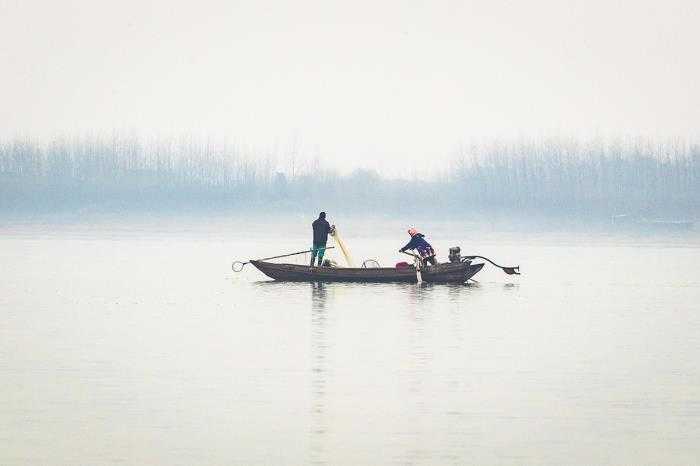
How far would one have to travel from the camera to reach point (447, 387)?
1564 centimetres

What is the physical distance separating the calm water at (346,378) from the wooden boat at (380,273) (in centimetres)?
65

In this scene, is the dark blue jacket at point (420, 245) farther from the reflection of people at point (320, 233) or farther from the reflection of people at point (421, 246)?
the reflection of people at point (320, 233)

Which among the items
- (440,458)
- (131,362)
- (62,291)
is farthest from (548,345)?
(62,291)

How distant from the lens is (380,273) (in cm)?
3462

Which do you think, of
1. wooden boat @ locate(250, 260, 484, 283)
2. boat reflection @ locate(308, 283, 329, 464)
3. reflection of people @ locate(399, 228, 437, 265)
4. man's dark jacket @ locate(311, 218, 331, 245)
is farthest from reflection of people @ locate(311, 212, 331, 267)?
boat reflection @ locate(308, 283, 329, 464)

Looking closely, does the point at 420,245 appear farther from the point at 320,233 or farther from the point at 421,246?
the point at 320,233

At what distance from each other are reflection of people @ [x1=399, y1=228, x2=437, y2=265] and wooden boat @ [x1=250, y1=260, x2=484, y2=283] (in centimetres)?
29

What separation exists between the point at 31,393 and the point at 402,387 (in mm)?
4714

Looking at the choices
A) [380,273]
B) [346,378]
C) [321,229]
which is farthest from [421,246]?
[346,378]

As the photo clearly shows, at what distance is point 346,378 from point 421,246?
1788 centimetres

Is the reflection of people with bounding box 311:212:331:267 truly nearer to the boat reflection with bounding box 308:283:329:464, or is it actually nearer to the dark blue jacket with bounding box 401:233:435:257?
the dark blue jacket with bounding box 401:233:435:257

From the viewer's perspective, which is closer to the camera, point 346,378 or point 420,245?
point 346,378

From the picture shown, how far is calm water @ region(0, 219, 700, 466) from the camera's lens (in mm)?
11711

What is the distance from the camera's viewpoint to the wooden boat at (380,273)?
34.4 meters
